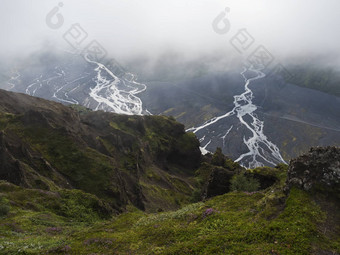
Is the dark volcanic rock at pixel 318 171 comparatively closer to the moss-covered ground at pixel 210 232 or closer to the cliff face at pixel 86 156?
the moss-covered ground at pixel 210 232

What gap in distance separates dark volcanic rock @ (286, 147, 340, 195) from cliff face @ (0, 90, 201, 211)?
4443 cm

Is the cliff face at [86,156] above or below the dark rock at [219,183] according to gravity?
above

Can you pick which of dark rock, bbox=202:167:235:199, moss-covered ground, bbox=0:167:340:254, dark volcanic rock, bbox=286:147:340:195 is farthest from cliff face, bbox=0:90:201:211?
dark volcanic rock, bbox=286:147:340:195

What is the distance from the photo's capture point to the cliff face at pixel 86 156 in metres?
57.4

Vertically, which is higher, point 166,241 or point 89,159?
point 89,159

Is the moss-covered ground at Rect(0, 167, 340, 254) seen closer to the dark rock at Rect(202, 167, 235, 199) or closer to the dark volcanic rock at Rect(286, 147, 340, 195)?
the dark volcanic rock at Rect(286, 147, 340, 195)

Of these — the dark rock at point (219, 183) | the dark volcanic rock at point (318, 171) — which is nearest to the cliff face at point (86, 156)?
the dark rock at point (219, 183)

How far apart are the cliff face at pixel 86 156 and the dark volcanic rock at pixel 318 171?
44428mm

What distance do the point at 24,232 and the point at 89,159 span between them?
126ft

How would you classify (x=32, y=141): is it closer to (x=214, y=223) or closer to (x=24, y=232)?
(x=24, y=232)

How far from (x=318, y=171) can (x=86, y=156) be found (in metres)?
56.8

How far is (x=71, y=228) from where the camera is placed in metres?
32.8

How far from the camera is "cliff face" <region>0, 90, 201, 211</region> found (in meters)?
57.4

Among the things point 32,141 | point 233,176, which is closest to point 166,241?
point 233,176
